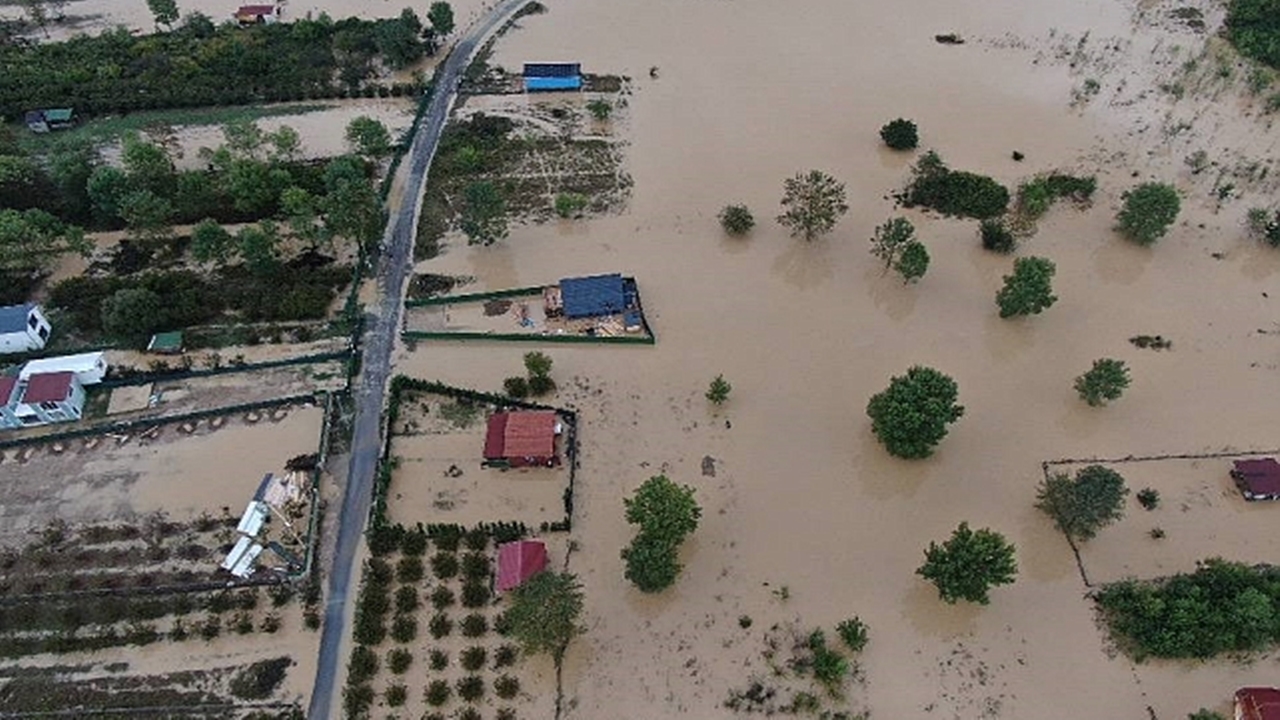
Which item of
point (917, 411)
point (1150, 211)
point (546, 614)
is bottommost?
point (546, 614)

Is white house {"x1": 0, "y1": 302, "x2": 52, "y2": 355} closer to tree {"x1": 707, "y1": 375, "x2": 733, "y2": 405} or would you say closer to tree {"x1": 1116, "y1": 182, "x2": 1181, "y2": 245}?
tree {"x1": 707, "y1": 375, "x2": 733, "y2": 405}

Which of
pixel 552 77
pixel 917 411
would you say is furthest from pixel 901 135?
pixel 917 411

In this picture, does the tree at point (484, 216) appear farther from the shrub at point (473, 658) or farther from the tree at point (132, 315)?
the shrub at point (473, 658)

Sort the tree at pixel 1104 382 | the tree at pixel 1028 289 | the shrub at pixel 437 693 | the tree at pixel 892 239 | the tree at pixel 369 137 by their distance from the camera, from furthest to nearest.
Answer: the tree at pixel 369 137, the tree at pixel 892 239, the tree at pixel 1028 289, the tree at pixel 1104 382, the shrub at pixel 437 693

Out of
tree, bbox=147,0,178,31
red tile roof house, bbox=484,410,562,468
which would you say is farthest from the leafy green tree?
red tile roof house, bbox=484,410,562,468

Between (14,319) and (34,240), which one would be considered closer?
(14,319)

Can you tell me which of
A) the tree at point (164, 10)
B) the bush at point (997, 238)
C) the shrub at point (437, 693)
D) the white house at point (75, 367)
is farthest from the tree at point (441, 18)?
the shrub at point (437, 693)

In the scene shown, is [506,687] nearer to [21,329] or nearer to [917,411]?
[917,411]

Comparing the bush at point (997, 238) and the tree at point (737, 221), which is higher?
the tree at point (737, 221)
